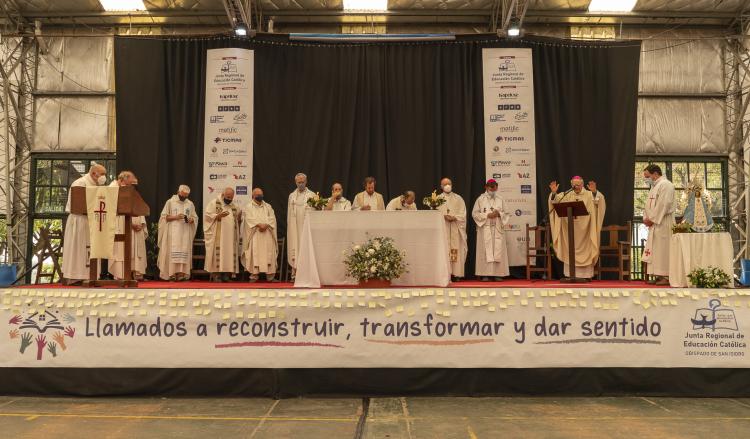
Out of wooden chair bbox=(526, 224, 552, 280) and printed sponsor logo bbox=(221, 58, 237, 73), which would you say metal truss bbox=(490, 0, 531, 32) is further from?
printed sponsor logo bbox=(221, 58, 237, 73)

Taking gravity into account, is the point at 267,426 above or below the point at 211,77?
below

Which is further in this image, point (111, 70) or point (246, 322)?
point (111, 70)

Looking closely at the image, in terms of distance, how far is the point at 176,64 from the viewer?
1004cm

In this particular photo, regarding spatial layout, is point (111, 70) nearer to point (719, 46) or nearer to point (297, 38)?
point (297, 38)

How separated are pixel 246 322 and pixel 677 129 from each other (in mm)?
9874

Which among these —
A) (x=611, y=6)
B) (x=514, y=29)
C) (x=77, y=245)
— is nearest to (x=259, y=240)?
(x=77, y=245)

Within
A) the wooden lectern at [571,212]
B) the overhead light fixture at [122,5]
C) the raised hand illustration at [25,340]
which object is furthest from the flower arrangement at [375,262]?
the overhead light fixture at [122,5]

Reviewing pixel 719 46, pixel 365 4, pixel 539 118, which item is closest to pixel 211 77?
pixel 365 4

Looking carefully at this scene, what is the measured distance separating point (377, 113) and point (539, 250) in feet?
12.2

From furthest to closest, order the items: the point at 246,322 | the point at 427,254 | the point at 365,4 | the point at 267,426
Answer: the point at 365,4 < the point at 427,254 < the point at 246,322 < the point at 267,426

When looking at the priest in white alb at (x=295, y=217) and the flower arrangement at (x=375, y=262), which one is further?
the priest in white alb at (x=295, y=217)

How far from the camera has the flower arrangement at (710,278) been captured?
4.91 meters

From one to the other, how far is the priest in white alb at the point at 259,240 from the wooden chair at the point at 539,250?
162 inches

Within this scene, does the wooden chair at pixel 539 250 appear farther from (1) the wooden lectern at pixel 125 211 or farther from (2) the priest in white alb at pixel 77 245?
(2) the priest in white alb at pixel 77 245
